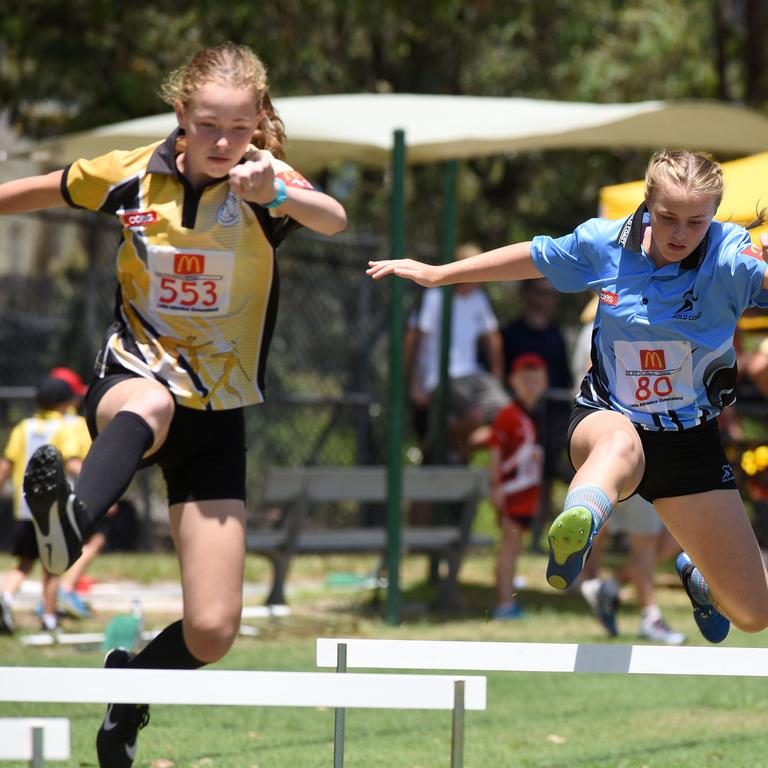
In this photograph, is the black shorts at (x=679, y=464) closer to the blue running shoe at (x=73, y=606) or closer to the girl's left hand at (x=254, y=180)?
the girl's left hand at (x=254, y=180)

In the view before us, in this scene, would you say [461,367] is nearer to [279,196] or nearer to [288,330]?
[288,330]

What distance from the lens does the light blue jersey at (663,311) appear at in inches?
186

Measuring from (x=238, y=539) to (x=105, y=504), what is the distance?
19.1 inches

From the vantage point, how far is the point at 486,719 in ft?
22.3

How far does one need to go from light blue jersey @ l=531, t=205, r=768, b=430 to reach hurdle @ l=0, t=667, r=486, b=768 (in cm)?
164

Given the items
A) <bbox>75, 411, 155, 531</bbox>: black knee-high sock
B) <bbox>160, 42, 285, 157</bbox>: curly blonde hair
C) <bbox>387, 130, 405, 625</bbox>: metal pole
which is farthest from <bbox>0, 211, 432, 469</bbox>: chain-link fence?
<bbox>75, 411, 155, 531</bbox>: black knee-high sock

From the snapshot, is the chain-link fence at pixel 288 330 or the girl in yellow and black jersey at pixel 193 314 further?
the chain-link fence at pixel 288 330

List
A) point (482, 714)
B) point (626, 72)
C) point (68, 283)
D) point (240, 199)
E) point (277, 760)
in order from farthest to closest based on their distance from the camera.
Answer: point (626, 72) → point (68, 283) → point (482, 714) → point (277, 760) → point (240, 199)

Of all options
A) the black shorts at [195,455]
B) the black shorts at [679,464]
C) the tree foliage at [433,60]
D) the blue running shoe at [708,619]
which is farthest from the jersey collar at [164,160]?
the tree foliage at [433,60]

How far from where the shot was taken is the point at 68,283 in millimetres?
12641

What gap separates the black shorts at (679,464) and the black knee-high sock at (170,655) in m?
1.51

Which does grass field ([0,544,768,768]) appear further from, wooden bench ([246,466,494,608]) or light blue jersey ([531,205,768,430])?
light blue jersey ([531,205,768,430])

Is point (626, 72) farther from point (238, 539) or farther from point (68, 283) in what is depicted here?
point (238, 539)

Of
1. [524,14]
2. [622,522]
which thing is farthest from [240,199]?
[524,14]
